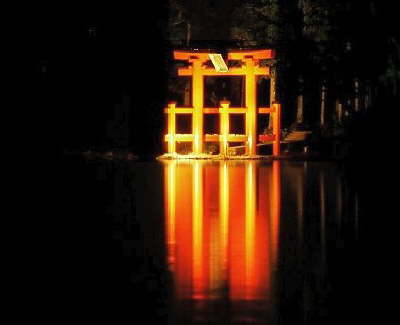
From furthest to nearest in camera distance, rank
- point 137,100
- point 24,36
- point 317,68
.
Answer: point 137,100, point 317,68, point 24,36

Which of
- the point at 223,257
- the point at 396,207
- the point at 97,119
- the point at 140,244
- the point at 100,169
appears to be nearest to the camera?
the point at 223,257

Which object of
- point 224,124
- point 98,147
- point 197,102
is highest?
point 197,102

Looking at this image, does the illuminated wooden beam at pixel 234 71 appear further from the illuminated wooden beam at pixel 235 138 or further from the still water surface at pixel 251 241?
the still water surface at pixel 251 241

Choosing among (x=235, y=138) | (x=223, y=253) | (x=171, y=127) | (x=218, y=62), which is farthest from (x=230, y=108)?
(x=223, y=253)

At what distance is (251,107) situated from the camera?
2767 cm

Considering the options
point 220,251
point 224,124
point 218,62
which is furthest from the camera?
point 224,124

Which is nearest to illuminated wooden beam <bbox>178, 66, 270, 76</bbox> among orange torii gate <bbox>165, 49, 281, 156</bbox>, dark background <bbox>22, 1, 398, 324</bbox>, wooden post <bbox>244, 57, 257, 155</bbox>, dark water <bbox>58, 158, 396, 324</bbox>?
orange torii gate <bbox>165, 49, 281, 156</bbox>

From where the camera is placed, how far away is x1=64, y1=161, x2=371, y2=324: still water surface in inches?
252

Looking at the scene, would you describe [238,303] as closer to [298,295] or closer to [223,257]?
[298,295]

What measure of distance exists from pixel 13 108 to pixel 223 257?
1882 centimetres

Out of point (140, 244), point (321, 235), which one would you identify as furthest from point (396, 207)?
point (140, 244)

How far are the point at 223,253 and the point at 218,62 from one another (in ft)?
63.1

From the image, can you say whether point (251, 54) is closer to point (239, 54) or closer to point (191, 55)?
point (239, 54)

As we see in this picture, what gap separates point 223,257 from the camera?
8.66m
